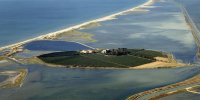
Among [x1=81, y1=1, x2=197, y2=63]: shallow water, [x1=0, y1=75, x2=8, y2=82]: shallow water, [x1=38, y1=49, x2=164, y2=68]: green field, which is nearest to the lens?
[x1=0, y1=75, x2=8, y2=82]: shallow water

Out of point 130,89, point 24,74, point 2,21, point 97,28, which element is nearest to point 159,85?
point 130,89

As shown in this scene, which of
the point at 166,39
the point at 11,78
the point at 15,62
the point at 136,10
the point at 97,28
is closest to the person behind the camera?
the point at 11,78

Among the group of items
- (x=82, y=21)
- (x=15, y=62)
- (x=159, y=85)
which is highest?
(x=82, y=21)

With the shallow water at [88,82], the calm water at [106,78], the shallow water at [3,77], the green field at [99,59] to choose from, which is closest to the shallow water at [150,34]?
the calm water at [106,78]

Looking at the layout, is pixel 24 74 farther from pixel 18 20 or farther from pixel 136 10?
pixel 136 10

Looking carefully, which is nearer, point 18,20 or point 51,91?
point 51,91

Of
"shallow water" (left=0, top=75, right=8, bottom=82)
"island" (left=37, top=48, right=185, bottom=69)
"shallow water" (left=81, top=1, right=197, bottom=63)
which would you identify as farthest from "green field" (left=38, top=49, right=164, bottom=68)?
"shallow water" (left=0, top=75, right=8, bottom=82)

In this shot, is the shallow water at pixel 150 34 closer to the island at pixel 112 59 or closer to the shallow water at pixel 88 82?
the island at pixel 112 59

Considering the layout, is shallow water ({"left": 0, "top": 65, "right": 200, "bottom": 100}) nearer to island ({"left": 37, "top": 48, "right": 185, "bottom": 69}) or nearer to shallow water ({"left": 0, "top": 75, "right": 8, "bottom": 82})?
island ({"left": 37, "top": 48, "right": 185, "bottom": 69})
